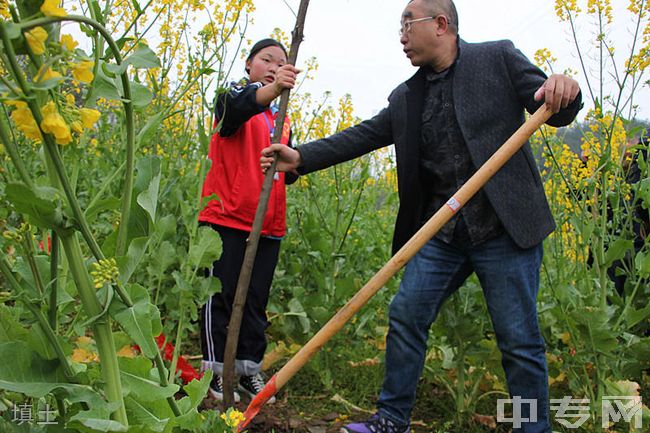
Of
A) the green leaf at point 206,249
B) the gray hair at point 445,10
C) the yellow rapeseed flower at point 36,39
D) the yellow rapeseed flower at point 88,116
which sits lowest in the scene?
A: the green leaf at point 206,249

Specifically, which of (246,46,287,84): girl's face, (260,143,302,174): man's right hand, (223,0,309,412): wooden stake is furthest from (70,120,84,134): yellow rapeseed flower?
(246,46,287,84): girl's face

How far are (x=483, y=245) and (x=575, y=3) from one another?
1268 mm

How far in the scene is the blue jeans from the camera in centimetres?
Result: 261

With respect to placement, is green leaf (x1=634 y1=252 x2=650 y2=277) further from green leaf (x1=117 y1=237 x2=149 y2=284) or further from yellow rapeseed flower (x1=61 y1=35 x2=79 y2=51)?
yellow rapeseed flower (x1=61 y1=35 x2=79 y2=51)

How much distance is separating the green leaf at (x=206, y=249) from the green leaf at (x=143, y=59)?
46.1 inches

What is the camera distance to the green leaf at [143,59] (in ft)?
4.44

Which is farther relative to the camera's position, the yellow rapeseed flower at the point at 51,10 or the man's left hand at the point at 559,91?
the man's left hand at the point at 559,91

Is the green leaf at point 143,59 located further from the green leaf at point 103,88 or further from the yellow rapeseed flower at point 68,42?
the yellow rapeseed flower at point 68,42

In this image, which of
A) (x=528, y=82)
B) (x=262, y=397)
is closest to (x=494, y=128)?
(x=528, y=82)

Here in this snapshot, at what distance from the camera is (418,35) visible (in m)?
2.69

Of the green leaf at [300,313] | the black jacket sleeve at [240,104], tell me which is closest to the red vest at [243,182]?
the black jacket sleeve at [240,104]

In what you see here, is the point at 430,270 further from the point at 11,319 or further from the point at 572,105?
the point at 11,319

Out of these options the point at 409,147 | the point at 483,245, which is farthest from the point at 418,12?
the point at 483,245

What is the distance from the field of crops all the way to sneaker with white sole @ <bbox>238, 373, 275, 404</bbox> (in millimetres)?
144
